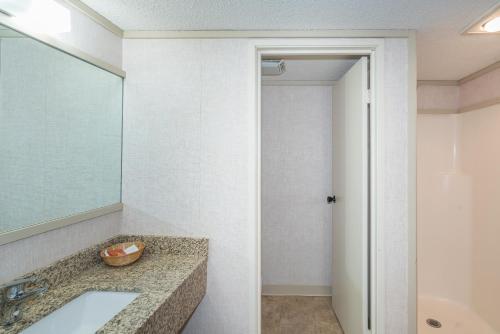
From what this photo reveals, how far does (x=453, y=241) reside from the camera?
8.64 ft

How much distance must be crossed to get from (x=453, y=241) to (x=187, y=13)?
312cm

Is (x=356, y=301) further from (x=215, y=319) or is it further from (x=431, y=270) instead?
(x=431, y=270)

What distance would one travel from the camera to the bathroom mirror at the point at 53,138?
1.06m

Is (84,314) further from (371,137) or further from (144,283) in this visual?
(371,137)

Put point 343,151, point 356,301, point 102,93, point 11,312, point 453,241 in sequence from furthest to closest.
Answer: point 453,241 → point 343,151 → point 356,301 → point 102,93 → point 11,312

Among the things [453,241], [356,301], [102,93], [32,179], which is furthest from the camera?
[453,241]

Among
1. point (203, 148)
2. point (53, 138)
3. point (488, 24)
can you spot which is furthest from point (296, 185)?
point (53, 138)

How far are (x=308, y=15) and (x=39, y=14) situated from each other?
4.37 ft

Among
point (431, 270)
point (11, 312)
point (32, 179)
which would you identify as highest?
point (32, 179)

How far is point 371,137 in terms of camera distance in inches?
66.5

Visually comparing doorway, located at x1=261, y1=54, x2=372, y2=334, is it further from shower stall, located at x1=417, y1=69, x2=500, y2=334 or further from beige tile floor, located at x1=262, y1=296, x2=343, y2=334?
shower stall, located at x1=417, y1=69, x2=500, y2=334

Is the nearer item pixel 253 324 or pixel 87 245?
pixel 87 245

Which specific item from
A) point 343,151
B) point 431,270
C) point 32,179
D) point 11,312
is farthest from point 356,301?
point 32,179

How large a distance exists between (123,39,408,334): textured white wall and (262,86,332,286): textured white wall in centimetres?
116
